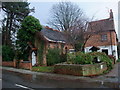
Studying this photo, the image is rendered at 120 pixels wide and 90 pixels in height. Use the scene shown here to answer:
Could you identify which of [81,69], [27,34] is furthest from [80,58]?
[27,34]

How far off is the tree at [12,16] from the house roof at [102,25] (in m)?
13.7

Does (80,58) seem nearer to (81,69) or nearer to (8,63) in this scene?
(81,69)

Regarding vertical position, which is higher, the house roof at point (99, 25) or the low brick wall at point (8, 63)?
the house roof at point (99, 25)

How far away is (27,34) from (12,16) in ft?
34.8

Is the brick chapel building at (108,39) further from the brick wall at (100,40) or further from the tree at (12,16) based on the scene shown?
the tree at (12,16)

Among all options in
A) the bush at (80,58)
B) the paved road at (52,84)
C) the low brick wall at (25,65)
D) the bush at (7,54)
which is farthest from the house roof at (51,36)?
the paved road at (52,84)

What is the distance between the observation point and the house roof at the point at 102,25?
18.1 metres

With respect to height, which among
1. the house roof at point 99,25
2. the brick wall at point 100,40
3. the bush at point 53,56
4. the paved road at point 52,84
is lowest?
the paved road at point 52,84

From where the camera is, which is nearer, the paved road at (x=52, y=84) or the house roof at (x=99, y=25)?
the paved road at (x=52, y=84)

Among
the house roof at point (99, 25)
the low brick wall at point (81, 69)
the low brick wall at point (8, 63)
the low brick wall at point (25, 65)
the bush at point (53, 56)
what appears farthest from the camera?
the house roof at point (99, 25)

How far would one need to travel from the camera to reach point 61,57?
1870 centimetres

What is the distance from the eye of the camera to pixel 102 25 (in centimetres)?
2053

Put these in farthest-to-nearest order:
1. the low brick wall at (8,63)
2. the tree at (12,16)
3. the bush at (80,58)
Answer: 1. the tree at (12,16)
2. the low brick wall at (8,63)
3. the bush at (80,58)

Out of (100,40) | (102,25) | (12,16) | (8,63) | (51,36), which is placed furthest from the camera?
(12,16)
